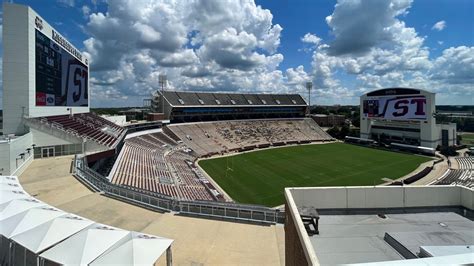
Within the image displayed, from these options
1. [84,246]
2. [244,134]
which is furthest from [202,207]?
[244,134]

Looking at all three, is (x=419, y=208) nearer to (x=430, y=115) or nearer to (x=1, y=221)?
(x=1, y=221)

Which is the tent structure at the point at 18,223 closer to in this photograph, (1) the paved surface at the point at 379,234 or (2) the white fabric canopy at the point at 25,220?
(2) the white fabric canopy at the point at 25,220

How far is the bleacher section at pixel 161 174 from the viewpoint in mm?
26547

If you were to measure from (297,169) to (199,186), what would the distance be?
1770 centimetres

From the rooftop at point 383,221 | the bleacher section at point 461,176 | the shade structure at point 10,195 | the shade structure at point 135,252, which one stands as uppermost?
the rooftop at point 383,221

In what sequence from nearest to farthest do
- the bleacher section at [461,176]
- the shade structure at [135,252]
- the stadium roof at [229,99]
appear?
the shade structure at [135,252]
the bleacher section at [461,176]
the stadium roof at [229,99]

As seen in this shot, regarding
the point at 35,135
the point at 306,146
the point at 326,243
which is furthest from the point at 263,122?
the point at 326,243

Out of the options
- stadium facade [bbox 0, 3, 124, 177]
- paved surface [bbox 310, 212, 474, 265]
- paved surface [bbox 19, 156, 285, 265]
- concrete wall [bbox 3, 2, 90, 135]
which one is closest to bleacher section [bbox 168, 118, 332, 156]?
stadium facade [bbox 0, 3, 124, 177]

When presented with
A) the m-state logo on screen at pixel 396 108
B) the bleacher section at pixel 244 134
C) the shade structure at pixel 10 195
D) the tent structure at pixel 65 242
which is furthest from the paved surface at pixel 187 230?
the m-state logo on screen at pixel 396 108

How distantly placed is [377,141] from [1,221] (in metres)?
72.8

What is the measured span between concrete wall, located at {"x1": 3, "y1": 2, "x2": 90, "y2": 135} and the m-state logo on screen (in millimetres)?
66184

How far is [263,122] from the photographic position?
78.9m

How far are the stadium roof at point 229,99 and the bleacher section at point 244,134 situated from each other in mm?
5782

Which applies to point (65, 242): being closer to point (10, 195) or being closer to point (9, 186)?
point (10, 195)
